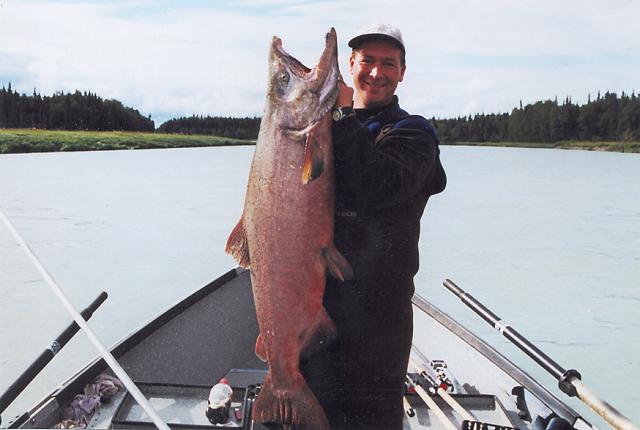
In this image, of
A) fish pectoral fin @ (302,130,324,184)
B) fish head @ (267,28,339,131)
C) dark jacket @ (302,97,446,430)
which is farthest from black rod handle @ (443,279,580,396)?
fish head @ (267,28,339,131)

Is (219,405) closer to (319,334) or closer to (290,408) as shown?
(290,408)

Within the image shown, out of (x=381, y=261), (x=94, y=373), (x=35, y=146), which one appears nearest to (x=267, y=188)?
(x=381, y=261)

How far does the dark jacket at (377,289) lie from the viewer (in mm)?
2129

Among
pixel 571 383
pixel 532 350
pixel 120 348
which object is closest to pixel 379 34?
pixel 571 383

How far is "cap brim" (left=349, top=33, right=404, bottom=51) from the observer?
225cm

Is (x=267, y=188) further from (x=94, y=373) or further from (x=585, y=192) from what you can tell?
(x=585, y=192)

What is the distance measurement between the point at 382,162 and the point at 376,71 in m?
0.49

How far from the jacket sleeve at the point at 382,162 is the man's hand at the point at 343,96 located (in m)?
0.05

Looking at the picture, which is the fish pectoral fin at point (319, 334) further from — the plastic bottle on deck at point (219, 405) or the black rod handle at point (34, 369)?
the black rod handle at point (34, 369)

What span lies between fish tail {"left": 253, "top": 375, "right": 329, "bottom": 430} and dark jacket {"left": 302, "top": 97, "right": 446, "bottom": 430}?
0.49ft

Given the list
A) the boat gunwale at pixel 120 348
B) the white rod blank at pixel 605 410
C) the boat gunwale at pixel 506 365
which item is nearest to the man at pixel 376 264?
the white rod blank at pixel 605 410

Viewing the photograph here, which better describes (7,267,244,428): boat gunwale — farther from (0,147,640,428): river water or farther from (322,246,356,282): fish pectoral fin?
(322,246,356,282): fish pectoral fin

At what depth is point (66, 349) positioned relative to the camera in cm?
921

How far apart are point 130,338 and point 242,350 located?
4.07 ft
